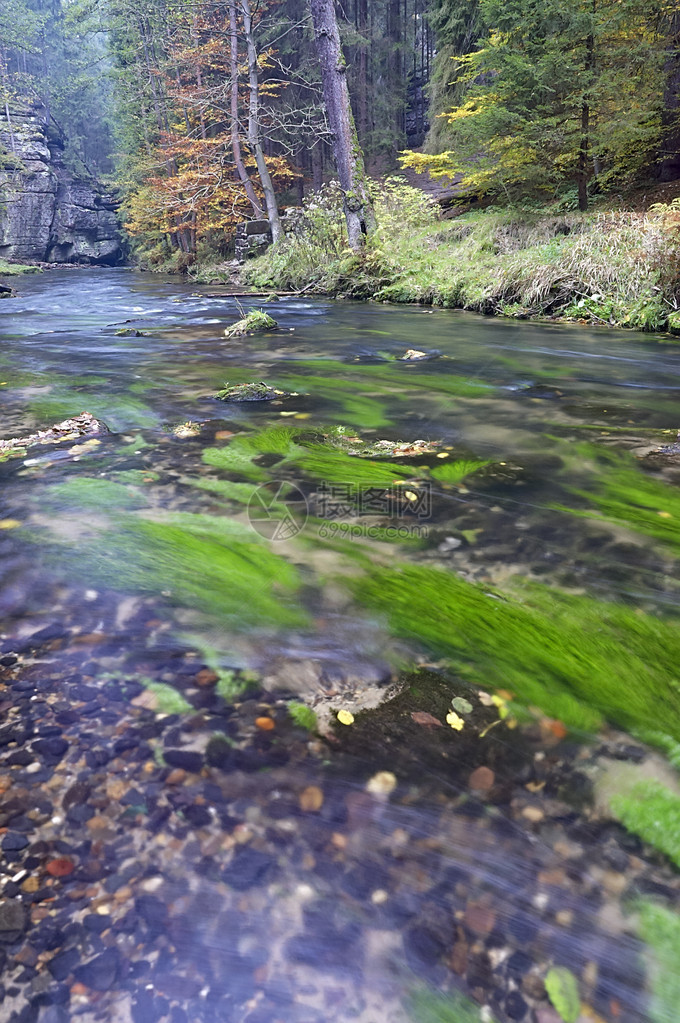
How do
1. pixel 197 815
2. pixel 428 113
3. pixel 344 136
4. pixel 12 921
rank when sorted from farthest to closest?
pixel 428 113
pixel 344 136
pixel 197 815
pixel 12 921

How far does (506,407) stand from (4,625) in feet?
13.5

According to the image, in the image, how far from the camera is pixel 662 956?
1139 millimetres

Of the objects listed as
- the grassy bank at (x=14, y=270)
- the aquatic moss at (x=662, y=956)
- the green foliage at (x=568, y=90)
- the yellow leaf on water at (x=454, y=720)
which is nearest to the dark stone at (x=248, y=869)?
the yellow leaf on water at (x=454, y=720)

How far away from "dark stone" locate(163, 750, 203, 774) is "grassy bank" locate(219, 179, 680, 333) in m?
8.46

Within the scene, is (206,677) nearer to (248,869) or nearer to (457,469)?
(248,869)

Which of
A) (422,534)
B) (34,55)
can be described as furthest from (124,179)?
(34,55)

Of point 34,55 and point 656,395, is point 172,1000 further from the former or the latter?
point 34,55

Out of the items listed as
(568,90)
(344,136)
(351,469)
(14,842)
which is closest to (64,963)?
(14,842)

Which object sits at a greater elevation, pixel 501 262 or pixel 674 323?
pixel 501 262

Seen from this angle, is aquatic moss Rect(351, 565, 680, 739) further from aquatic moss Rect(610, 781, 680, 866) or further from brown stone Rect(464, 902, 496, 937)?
brown stone Rect(464, 902, 496, 937)

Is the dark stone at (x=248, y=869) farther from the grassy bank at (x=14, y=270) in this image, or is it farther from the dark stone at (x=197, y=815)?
the grassy bank at (x=14, y=270)

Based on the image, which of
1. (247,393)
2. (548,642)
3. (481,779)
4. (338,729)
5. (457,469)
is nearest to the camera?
(481,779)

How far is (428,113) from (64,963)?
2555 centimetres

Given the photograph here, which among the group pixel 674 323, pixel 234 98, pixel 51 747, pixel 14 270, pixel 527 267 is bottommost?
pixel 51 747
